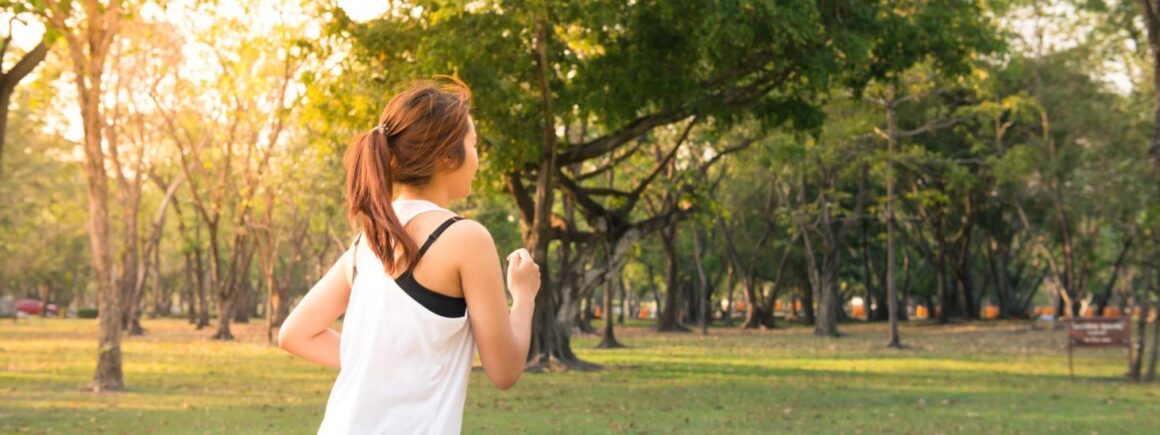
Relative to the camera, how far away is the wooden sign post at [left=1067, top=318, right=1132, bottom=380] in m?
22.7

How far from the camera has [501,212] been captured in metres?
47.7

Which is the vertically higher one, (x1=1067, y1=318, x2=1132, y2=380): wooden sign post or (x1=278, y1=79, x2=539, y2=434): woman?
(x1=1067, y1=318, x2=1132, y2=380): wooden sign post

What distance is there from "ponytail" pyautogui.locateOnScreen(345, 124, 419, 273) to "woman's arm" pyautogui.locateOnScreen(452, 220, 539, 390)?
12cm

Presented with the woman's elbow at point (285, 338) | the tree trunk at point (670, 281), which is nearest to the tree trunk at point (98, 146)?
the woman's elbow at point (285, 338)

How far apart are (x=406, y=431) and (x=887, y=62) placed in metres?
22.0

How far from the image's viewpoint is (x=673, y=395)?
68.9ft

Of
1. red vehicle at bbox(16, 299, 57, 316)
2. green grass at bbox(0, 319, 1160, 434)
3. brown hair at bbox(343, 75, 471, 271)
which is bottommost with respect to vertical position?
green grass at bbox(0, 319, 1160, 434)

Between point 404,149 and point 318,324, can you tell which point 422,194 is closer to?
point 404,149

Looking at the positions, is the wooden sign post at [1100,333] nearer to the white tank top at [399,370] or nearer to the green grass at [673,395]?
the green grass at [673,395]

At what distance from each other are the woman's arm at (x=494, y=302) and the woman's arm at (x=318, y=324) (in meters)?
0.44

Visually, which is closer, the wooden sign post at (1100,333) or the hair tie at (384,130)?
the hair tie at (384,130)

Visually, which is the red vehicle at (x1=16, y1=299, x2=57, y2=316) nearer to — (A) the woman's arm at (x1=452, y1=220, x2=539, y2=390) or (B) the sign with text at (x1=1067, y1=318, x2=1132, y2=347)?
(B) the sign with text at (x1=1067, y1=318, x2=1132, y2=347)

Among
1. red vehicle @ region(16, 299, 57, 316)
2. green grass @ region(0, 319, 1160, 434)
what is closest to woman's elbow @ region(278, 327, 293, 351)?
green grass @ region(0, 319, 1160, 434)

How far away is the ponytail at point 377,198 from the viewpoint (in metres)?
2.84
